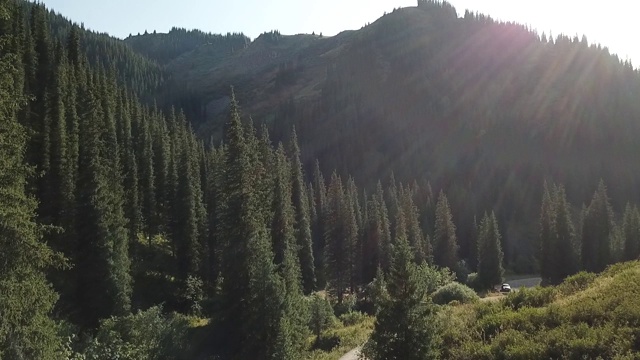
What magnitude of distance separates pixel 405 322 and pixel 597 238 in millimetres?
71054

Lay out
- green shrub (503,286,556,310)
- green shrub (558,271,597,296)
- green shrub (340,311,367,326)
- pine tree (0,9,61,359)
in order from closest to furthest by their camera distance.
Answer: pine tree (0,9,61,359)
green shrub (503,286,556,310)
green shrub (558,271,597,296)
green shrub (340,311,367,326)

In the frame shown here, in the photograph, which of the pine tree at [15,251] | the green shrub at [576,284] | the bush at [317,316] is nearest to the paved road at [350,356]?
the bush at [317,316]

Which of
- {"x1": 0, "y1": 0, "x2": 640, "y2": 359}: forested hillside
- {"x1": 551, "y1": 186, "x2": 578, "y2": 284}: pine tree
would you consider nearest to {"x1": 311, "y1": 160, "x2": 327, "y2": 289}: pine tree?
{"x1": 0, "y1": 0, "x2": 640, "y2": 359}: forested hillside

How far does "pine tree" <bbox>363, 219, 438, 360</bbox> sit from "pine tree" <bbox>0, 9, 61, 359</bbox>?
1235 cm

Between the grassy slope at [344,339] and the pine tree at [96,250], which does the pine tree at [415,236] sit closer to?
the grassy slope at [344,339]

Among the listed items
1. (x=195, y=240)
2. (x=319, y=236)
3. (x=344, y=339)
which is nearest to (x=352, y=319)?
(x=344, y=339)

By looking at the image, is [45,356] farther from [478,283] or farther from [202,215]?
[478,283]

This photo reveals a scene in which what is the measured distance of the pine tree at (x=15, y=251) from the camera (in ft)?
49.1

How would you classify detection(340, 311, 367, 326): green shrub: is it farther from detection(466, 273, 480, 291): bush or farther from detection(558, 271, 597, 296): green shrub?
detection(466, 273, 480, 291): bush

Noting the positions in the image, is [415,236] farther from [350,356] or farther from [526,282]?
[350,356]

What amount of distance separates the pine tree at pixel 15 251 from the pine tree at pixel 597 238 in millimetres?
80059

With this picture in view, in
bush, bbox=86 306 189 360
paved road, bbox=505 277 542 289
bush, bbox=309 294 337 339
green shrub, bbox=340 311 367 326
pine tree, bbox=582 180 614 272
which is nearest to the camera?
bush, bbox=86 306 189 360

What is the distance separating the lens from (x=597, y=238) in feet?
251

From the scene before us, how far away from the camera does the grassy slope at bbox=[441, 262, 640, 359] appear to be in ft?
52.4
